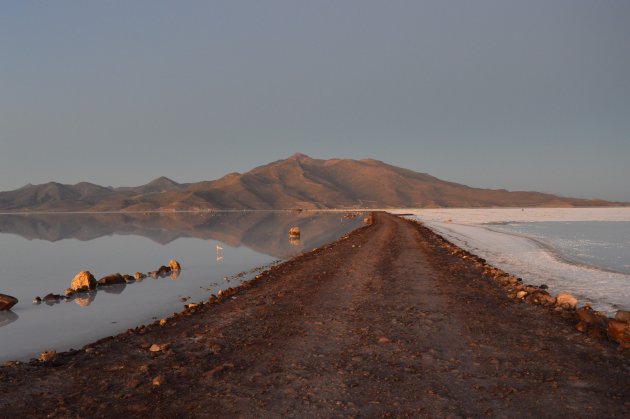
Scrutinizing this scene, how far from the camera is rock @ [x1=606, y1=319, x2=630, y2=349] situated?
28.6ft

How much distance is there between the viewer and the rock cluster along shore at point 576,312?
29.5 ft

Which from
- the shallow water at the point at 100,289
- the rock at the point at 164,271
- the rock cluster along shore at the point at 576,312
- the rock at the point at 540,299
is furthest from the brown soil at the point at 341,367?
the rock at the point at 164,271

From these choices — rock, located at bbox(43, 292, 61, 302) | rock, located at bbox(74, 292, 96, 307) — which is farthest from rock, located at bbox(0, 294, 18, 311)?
rock, located at bbox(74, 292, 96, 307)

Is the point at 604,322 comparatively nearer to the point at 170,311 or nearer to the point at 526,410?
the point at 526,410

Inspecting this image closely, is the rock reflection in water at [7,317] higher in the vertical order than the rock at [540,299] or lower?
lower

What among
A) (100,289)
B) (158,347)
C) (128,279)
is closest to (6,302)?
(100,289)

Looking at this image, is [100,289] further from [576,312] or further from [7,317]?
[576,312]

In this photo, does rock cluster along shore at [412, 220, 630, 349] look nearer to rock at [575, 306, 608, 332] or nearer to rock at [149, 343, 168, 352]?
rock at [575, 306, 608, 332]

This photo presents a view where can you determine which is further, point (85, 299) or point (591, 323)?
point (85, 299)

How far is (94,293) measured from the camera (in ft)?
55.8

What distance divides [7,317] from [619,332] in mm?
15875

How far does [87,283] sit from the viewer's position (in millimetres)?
17641

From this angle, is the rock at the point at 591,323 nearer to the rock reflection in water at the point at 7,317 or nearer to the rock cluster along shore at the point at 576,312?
the rock cluster along shore at the point at 576,312

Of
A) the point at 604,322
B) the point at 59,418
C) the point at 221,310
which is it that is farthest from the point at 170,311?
the point at 604,322
